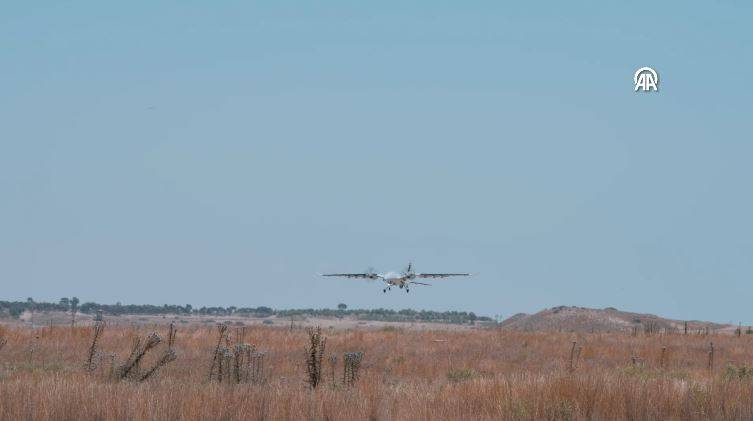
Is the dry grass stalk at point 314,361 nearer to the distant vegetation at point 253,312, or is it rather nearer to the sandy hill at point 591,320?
the sandy hill at point 591,320

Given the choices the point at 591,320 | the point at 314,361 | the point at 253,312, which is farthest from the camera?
the point at 253,312

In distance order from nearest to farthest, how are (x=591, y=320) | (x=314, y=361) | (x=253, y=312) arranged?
(x=314, y=361) < (x=591, y=320) < (x=253, y=312)

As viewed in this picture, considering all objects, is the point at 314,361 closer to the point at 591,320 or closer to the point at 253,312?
the point at 591,320

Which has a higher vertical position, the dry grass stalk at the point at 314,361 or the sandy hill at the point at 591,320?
the sandy hill at the point at 591,320

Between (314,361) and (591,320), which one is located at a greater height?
(591,320)

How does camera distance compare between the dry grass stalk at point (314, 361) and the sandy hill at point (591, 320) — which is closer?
the dry grass stalk at point (314, 361)

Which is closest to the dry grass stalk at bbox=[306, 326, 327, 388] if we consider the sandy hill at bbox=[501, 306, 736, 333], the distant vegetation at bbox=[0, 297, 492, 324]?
the sandy hill at bbox=[501, 306, 736, 333]

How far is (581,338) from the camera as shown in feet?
134

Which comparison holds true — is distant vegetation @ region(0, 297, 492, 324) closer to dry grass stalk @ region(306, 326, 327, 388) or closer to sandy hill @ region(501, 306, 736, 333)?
sandy hill @ region(501, 306, 736, 333)

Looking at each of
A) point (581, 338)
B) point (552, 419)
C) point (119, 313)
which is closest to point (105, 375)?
point (552, 419)

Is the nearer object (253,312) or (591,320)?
(591,320)

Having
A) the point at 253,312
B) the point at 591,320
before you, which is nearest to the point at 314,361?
the point at 591,320

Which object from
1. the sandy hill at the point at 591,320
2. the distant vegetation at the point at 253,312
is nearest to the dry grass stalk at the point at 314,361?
the sandy hill at the point at 591,320

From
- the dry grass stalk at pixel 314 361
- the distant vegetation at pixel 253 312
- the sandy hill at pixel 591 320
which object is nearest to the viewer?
the dry grass stalk at pixel 314 361
